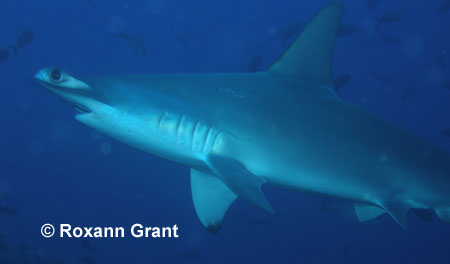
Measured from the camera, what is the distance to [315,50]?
332 cm

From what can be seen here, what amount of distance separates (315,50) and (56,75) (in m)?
2.36

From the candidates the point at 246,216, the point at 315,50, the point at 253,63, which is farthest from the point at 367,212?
the point at 246,216

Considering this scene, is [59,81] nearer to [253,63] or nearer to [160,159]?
[253,63]

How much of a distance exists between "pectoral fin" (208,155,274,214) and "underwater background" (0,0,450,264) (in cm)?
1477

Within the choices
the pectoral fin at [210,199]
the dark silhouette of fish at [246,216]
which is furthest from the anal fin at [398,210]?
the dark silhouette of fish at [246,216]

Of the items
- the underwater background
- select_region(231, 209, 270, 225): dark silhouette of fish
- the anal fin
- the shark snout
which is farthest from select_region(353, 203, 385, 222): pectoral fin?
the underwater background

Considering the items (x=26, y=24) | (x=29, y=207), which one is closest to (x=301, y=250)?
(x=29, y=207)

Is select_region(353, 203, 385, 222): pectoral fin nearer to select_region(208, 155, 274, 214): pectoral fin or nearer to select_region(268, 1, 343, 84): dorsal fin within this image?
select_region(268, 1, 343, 84): dorsal fin

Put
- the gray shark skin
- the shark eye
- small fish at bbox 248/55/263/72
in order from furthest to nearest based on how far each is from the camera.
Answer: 1. small fish at bbox 248/55/263/72
2. the gray shark skin
3. the shark eye

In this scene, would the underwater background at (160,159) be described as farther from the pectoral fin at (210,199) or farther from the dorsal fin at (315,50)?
the dorsal fin at (315,50)

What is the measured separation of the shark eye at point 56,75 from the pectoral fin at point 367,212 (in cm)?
317

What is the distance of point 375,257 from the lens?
2373 centimetres

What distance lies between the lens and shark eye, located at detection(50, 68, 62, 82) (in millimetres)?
2184

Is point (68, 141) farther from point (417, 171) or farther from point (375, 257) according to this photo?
point (417, 171)
